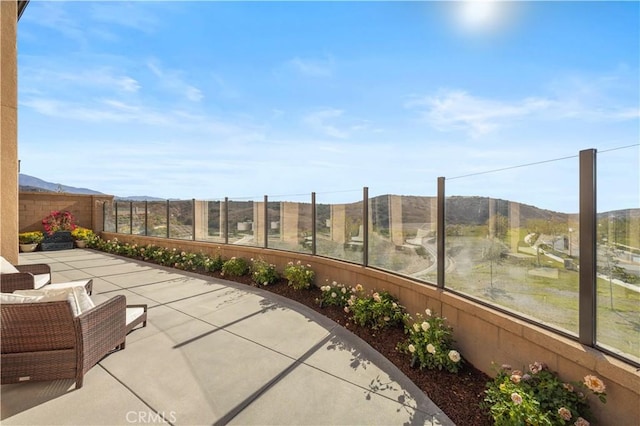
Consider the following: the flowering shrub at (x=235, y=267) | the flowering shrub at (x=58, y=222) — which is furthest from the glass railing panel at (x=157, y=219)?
the flowering shrub at (x=58, y=222)

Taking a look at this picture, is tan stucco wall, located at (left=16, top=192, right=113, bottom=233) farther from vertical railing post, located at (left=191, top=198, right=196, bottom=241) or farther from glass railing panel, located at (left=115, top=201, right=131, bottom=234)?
vertical railing post, located at (left=191, top=198, right=196, bottom=241)

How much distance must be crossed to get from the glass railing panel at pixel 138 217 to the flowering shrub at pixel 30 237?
480 cm

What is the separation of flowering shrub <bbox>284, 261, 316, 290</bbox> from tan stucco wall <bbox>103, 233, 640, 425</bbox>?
2.84ft

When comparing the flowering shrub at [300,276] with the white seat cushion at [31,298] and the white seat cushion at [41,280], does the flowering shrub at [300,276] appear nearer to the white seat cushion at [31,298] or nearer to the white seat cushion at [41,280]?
the white seat cushion at [31,298]

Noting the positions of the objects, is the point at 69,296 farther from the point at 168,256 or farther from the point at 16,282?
the point at 168,256

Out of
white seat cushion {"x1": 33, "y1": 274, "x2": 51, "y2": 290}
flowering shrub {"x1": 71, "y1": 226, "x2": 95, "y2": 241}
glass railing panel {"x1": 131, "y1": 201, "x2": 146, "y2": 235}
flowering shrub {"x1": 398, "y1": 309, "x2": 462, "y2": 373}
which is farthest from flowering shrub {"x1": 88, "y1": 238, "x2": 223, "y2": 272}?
flowering shrub {"x1": 398, "y1": 309, "x2": 462, "y2": 373}

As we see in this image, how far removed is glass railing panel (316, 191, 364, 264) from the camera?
4977mm

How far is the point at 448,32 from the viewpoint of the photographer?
178 inches

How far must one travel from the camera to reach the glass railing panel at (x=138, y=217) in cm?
1032

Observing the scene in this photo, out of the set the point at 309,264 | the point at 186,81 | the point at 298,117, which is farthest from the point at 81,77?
the point at 309,264

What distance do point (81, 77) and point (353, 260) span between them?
841 cm

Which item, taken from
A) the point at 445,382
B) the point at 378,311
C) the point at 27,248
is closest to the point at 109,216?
the point at 27,248

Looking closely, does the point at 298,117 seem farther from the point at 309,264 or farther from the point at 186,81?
the point at 309,264

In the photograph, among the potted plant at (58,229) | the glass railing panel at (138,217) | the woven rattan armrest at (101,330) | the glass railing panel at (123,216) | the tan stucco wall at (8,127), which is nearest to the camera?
the woven rattan armrest at (101,330)
